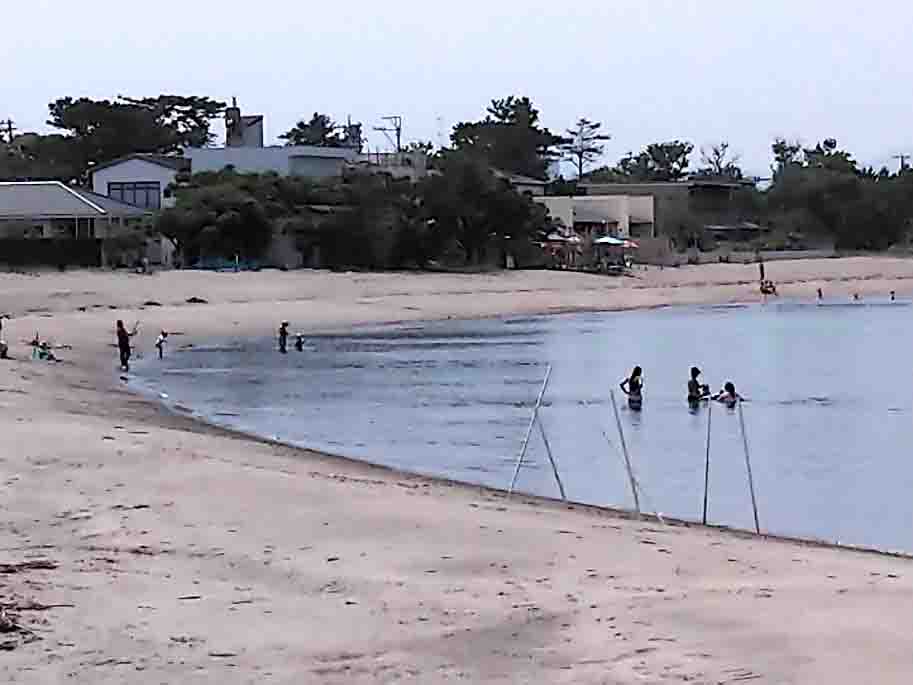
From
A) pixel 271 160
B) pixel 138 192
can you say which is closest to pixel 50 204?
pixel 138 192

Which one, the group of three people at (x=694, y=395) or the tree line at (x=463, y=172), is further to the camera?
the tree line at (x=463, y=172)

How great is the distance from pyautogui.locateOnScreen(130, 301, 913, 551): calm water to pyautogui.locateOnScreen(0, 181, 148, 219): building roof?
1771cm

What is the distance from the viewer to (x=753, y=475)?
22922 millimetres

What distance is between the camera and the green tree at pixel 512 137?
12044 centimetres

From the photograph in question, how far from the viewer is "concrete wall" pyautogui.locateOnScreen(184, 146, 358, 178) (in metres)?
79.1

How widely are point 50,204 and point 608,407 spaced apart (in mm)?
40931

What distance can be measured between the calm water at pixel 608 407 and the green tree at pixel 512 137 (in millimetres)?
62533

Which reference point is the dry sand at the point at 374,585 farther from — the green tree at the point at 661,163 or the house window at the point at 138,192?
the green tree at the point at 661,163

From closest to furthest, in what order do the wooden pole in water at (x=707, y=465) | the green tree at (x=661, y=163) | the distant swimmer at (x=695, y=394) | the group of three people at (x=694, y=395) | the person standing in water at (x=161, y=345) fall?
the wooden pole in water at (x=707, y=465)
the group of three people at (x=694, y=395)
the distant swimmer at (x=695, y=394)
the person standing in water at (x=161, y=345)
the green tree at (x=661, y=163)

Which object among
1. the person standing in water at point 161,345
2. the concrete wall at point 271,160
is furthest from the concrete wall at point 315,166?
the person standing in water at point 161,345

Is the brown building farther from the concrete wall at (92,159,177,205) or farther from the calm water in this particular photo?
the calm water

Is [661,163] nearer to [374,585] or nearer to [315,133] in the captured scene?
[315,133]

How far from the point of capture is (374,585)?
1057 centimetres

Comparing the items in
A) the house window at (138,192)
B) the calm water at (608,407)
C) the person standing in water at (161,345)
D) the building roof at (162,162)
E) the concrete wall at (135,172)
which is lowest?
the calm water at (608,407)
